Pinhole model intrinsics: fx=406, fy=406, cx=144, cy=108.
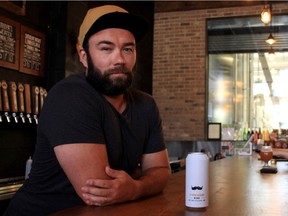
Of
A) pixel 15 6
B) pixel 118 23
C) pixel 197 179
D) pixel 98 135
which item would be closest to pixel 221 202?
pixel 197 179

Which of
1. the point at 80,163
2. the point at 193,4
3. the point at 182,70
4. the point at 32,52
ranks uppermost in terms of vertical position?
the point at 193,4

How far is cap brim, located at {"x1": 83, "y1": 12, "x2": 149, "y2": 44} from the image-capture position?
1.54 m

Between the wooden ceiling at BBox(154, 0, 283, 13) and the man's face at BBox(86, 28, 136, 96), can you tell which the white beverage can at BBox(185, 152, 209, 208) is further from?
the wooden ceiling at BBox(154, 0, 283, 13)

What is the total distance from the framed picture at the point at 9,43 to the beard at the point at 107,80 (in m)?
2.63

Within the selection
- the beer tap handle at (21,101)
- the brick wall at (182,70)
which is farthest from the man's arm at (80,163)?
the brick wall at (182,70)

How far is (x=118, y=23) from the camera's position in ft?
5.18

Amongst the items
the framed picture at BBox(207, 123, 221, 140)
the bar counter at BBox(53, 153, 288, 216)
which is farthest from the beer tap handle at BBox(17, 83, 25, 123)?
the framed picture at BBox(207, 123, 221, 140)

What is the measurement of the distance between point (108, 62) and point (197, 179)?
0.59 metres

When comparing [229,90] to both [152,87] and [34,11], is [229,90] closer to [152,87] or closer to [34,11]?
[152,87]

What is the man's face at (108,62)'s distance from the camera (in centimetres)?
156

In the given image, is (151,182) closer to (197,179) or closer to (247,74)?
(197,179)

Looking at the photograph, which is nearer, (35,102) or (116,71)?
(116,71)

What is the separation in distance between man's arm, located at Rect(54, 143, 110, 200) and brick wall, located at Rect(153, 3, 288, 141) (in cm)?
572

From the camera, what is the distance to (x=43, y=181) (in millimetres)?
1459
